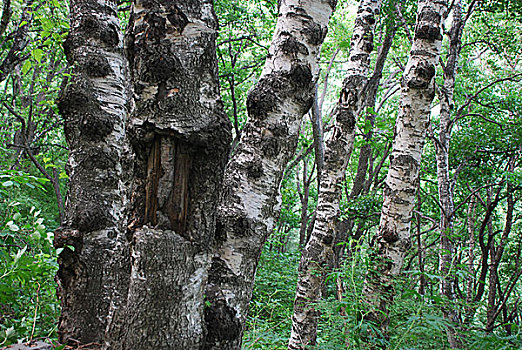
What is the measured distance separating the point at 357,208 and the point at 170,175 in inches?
250

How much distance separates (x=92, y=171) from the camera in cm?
248

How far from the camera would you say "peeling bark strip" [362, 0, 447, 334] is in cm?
309

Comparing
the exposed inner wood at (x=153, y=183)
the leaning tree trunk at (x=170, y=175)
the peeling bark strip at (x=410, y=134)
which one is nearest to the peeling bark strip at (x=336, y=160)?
the peeling bark strip at (x=410, y=134)

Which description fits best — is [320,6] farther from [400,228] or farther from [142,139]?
[400,228]

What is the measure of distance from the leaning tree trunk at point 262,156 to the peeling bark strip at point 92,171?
943 mm

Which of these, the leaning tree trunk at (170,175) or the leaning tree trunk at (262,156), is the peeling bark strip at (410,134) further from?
the leaning tree trunk at (170,175)

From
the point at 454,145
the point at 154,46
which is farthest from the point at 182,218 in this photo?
the point at 454,145

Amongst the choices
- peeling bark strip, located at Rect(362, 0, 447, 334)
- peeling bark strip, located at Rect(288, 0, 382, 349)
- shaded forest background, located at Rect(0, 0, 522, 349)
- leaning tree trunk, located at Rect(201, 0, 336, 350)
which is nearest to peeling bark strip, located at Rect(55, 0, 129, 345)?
shaded forest background, located at Rect(0, 0, 522, 349)

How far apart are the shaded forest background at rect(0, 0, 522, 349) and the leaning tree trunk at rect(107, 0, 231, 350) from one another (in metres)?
0.83

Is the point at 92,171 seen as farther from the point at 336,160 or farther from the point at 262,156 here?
the point at 336,160

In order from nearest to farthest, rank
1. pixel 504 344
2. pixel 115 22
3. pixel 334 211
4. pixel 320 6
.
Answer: pixel 320 6
pixel 504 344
pixel 115 22
pixel 334 211

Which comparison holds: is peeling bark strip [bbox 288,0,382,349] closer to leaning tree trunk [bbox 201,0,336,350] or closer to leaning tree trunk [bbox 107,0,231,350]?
leaning tree trunk [bbox 201,0,336,350]

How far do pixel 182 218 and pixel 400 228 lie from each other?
7.63 feet

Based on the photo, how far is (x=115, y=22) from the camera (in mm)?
2807
